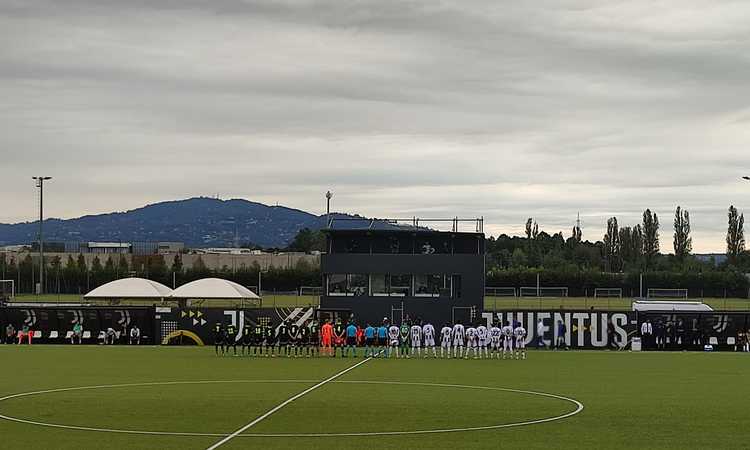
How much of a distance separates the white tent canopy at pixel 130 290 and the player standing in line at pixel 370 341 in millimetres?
20753

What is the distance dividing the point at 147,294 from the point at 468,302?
2017 centimetres

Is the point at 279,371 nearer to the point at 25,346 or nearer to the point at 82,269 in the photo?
the point at 25,346

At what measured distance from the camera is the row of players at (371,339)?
48250 mm

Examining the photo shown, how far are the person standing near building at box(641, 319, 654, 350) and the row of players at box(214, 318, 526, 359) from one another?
8.70 m

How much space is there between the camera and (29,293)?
363 feet

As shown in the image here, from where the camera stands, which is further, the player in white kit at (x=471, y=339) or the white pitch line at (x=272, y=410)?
the player in white kit at (x=471, y=339)

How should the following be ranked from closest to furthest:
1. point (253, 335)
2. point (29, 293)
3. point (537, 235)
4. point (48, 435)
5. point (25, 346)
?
point (48, 435) → point (253, 335) → point (25, 346) → point (29, 293) → point (537, 235)

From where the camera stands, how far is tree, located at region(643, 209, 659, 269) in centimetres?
13875

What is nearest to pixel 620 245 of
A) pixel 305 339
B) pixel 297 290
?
pixel 297 290

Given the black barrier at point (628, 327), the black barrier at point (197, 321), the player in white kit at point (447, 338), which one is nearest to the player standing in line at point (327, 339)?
the player in white kit at point (447, 338)

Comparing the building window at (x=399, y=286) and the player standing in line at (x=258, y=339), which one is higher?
the building window at (x=399, y=286)

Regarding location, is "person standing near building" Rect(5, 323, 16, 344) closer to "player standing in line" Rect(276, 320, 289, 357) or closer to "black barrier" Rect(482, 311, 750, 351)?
"player standing in line" Rect(276, 320, 289, 357)

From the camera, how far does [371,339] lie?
159ft

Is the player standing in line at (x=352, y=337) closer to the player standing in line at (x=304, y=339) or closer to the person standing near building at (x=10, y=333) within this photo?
the player standing in line at (x=304, y=339)
